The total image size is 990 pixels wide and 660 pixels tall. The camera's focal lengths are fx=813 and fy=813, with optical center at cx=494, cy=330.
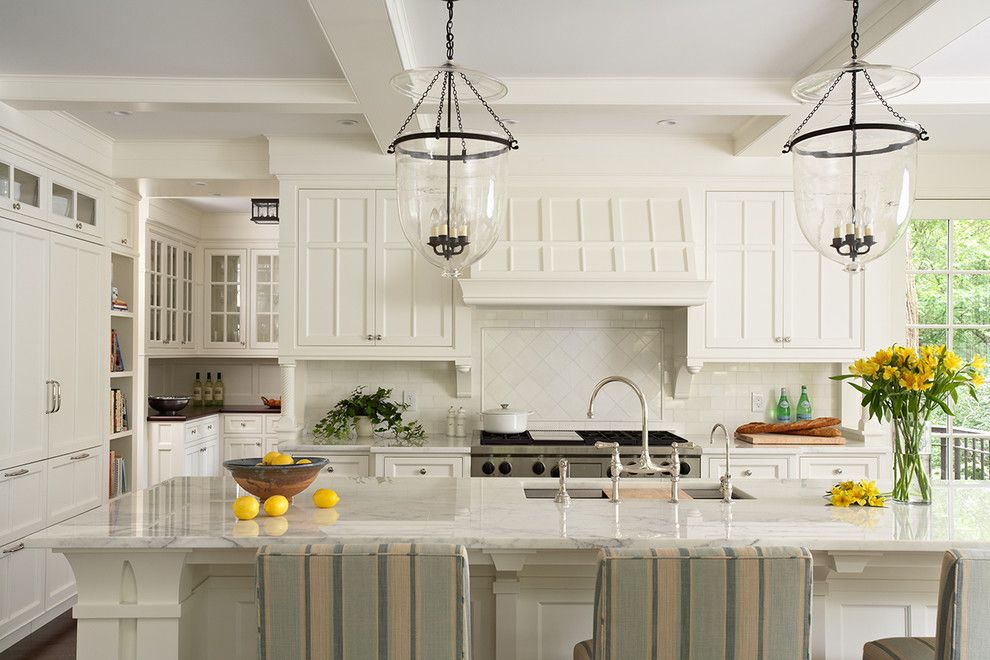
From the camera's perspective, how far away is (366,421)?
16.1 feet

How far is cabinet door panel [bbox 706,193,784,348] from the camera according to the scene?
4.82 meters

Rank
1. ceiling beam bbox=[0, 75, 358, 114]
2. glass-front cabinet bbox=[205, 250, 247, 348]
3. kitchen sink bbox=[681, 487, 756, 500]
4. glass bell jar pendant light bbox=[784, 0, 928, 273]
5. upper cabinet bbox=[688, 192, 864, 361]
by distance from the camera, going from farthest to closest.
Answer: glass-front cabinet bbox=[205, 250, 247, 348]
upper cabinet bbox=[688, 192, 864, 361]
ceiling beam bbox=[0, 75, 358, 114]
kitchen sink bbox=[681, 487, 756, 500]
glass bell jar pendant light bbox=[784, 0, 928, 273]

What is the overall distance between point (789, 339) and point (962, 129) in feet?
4.90

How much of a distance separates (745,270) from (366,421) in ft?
8.00

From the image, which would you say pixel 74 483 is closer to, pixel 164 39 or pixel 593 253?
pixel 164 39

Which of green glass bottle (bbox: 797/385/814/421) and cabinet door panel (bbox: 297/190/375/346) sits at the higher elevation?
cabinet door panel (bbox: 297/190/375/346)

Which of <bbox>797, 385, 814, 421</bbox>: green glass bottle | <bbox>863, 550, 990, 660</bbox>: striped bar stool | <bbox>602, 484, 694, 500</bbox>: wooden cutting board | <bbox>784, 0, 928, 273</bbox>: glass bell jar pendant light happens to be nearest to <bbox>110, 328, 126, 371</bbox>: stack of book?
<bbox>602, 484, 694, 500</bbox>: wooden cutting board

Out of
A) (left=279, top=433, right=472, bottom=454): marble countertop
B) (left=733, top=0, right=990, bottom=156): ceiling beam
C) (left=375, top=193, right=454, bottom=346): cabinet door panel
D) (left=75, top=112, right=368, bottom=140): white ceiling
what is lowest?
(left=279, top=433, right=472, bottom=454): marble countertop

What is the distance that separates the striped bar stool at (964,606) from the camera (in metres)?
1.83

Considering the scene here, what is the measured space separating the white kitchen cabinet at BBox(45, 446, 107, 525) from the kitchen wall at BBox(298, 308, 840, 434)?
125 cm

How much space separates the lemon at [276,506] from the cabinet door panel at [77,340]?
2456 millimetres

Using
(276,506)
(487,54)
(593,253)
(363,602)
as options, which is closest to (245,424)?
(593,253)

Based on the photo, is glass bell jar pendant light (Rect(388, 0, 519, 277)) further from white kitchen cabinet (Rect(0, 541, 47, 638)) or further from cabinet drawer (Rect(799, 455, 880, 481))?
cabinet drawer (Rect(799, 455, 880, 481))

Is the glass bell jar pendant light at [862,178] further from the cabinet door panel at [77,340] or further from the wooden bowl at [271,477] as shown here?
the cabinet door panel at [77,340]
